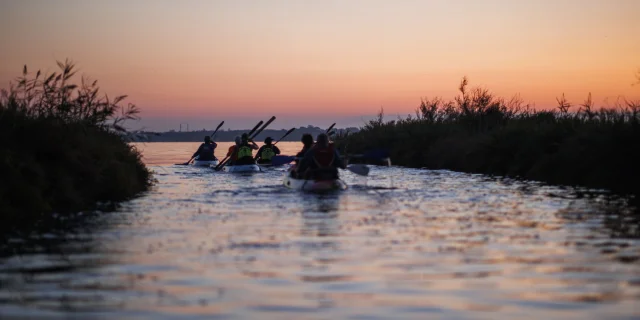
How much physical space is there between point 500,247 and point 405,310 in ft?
15.6

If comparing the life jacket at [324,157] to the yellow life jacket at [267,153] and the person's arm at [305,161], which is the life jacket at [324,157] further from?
the yellow life jacket at [267,153]

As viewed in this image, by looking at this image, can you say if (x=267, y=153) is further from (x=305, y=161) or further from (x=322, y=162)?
(x=322, y=162)

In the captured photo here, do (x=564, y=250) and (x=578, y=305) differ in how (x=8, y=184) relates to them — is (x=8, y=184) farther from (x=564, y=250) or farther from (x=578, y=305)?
(x=578, y=305)

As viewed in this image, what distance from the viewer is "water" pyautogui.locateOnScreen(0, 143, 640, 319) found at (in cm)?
861

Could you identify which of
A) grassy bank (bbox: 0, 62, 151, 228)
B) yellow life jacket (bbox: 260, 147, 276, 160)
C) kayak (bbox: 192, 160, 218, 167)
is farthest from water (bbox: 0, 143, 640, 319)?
kayak (bbox: 192, 160, 218, 167)

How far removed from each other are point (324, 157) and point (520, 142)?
1108 centimetres

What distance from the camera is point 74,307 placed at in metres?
8.62

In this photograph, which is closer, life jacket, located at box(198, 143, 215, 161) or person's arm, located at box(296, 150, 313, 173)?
person's arm, located at box(296, 150, 313, 173)

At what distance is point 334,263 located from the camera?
11.3 meters

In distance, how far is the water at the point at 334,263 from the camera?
28.2 ft

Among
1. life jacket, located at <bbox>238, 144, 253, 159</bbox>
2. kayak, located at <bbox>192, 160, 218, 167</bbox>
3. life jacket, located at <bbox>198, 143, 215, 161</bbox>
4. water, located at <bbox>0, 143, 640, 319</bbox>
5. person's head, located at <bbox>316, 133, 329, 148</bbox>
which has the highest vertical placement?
person's head, located at <bbox>316, 133, 329, 148</bbox>

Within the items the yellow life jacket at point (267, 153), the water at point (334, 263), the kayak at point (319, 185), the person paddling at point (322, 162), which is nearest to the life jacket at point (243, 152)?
the yellow life jacket at point (267, 153)

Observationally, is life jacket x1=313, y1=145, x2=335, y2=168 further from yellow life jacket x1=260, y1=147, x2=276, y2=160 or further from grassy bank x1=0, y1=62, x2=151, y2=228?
yellow life jacket x1=260, y1=147, x2=276, y2=160

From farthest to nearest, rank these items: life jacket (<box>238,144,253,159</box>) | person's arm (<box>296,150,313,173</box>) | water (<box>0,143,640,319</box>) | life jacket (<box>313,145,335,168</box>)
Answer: life jacket (<box>238,144,253,159</box>) → person's arm (<box>296,150,313,173</box>) → life jacket (<box>313,145,335,168</box>) → water (<box>0,143,640,319</box>)
